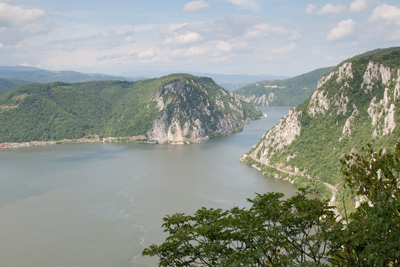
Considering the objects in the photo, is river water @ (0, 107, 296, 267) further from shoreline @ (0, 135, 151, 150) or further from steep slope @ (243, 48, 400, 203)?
shoreline @ (0, 135, 151, 150)

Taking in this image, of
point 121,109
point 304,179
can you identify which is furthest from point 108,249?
point 121,109

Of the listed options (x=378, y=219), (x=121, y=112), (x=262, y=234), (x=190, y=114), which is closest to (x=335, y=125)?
(x=262, y=234)

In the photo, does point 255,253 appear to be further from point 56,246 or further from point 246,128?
point 246,128

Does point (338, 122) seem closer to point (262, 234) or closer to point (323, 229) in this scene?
point (262, 234)

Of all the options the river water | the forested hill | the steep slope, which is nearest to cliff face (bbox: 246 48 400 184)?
the steep slope

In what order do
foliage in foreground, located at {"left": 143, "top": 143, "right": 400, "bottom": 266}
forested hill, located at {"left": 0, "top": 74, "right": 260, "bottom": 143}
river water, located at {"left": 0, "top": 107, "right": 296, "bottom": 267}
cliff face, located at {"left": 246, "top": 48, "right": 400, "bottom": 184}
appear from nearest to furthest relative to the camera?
foliage in foreground, located at {"left": 143, "top": 143, "right": 400, "bottom": 266} → river water, located at {"left": 0, "top": 107, "right": 296, "bottom": 267} → cliff face, located at {"left": 246, "top": 48, "right": 400, "bottom": 184} → forested hill, located at {"left": 0, "top": 74, "right": 260, "bottom": 143}

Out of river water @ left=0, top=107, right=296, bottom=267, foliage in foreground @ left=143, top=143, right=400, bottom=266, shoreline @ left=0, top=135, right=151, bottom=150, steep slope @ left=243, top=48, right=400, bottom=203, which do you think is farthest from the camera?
shoreline @ left=0, top=135, right=151, bottom=150

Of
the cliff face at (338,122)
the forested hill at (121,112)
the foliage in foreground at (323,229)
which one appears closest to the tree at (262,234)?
the foliage in foreground at (323,229)
